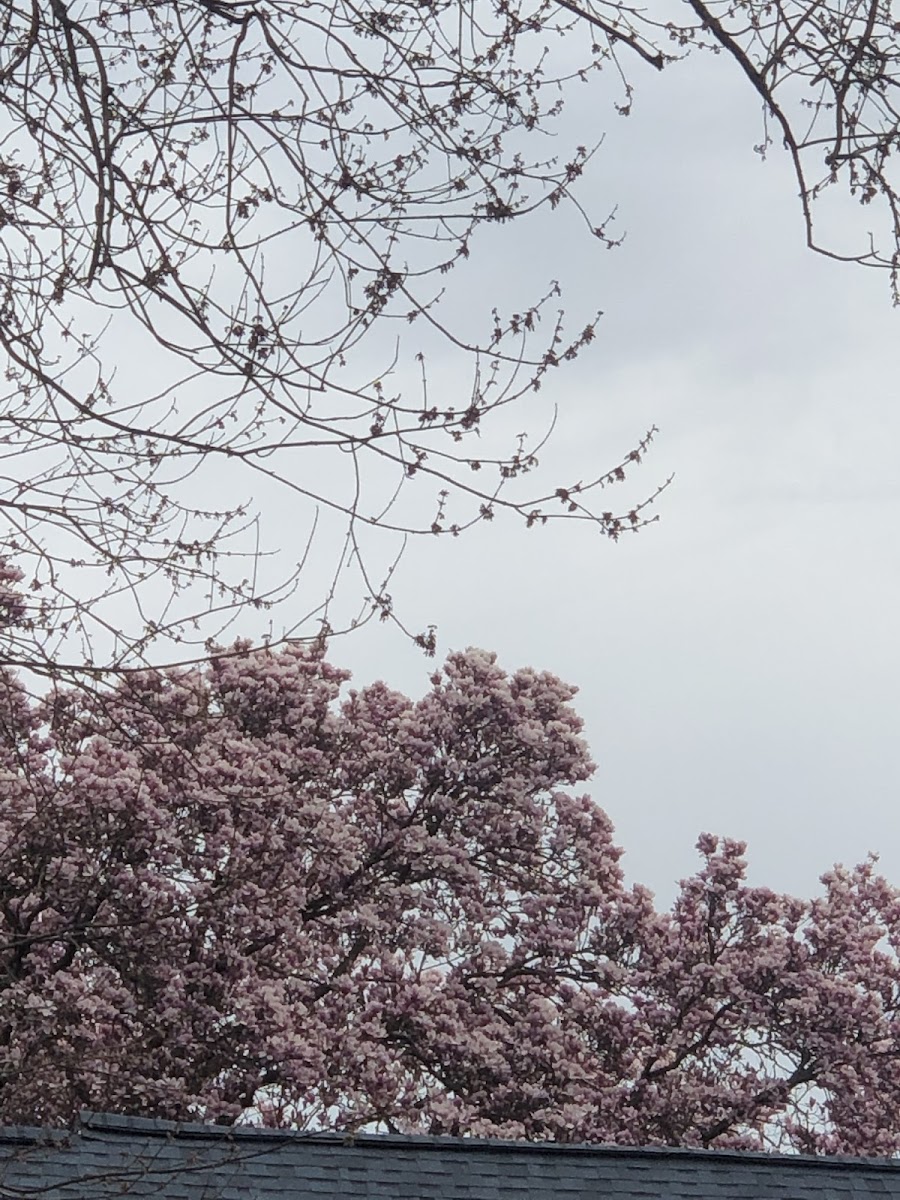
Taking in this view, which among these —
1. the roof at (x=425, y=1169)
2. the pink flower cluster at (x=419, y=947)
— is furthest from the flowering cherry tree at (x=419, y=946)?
the roof at (x=425, y=1169)

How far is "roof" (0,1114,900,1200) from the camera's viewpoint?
9.13m

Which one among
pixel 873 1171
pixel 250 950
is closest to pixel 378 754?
pixel 250 950

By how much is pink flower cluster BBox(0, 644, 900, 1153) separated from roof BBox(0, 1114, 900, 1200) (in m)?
2.29

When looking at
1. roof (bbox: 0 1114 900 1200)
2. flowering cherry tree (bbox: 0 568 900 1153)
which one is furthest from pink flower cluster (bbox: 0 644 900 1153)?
roof (bbox: 0 1114 900 1200)

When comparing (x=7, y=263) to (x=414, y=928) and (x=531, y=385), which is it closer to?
(x=531, y=385)

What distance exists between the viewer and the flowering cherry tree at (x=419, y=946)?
12758 mm

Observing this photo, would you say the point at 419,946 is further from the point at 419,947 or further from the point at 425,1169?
the point at 425,1169

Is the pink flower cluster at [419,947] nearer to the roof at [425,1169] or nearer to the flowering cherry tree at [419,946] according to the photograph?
the flowering cherry tree at [419,946]

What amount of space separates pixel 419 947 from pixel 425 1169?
13.7 feet

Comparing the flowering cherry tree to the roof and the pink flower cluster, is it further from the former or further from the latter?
the roof

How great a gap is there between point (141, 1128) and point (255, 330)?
620 cm

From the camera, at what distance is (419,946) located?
1384cm

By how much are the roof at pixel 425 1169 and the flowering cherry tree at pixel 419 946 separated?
243 centimetres

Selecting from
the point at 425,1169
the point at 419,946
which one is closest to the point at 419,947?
the point at 419,946
